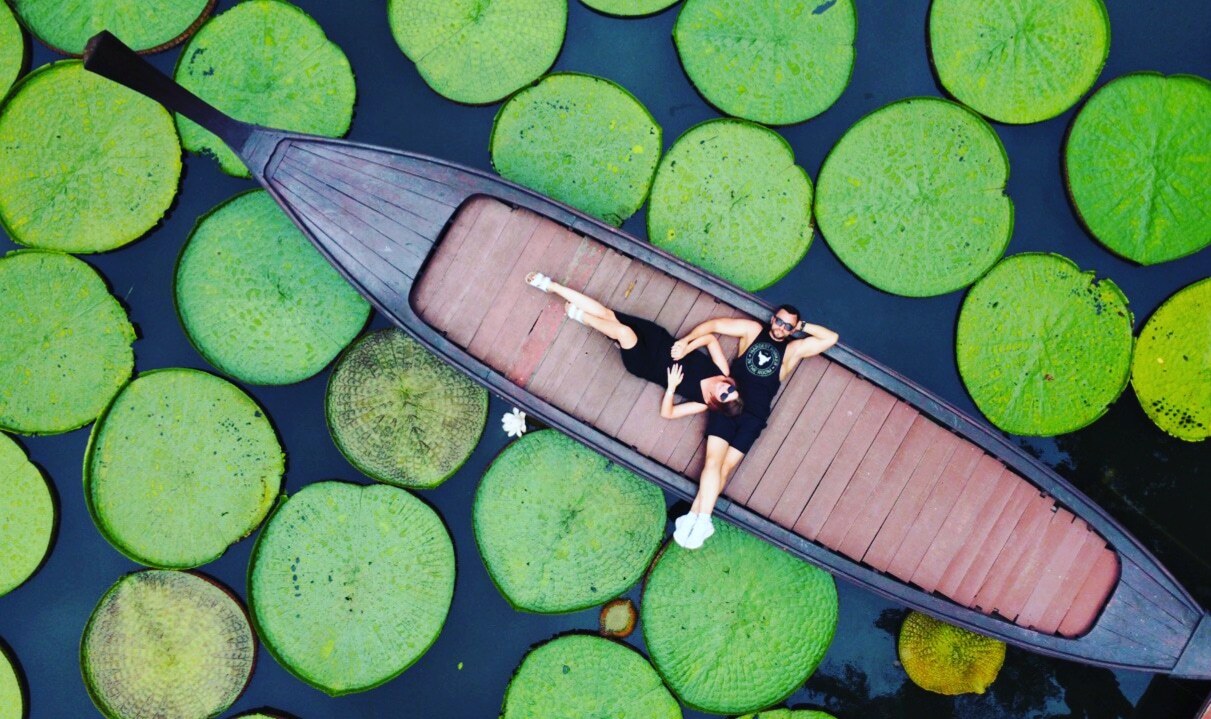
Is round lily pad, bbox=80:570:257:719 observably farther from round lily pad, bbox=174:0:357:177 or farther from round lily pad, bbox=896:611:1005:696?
round lily pad, bbox=896:611:1005:696

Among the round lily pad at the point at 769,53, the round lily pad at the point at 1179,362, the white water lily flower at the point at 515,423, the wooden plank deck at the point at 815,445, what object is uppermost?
the round lily pad at the point at 769,53

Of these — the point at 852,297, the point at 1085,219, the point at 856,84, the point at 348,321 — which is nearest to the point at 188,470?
the point at 348,321

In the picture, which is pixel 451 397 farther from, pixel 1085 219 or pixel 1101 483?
pixel 1101 483

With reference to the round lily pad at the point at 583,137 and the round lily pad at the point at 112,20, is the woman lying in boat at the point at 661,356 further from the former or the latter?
the round lily pad at the point at 112,20

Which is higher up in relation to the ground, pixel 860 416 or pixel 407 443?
pixel 860 416

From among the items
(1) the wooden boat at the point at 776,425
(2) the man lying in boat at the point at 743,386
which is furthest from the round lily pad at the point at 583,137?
(2) the man lying in boat at the point at 743,386

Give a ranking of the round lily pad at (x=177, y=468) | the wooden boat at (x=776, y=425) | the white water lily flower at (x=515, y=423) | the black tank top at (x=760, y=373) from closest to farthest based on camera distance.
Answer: the black tank top at (x=760, y=373), the wooden boat at (x=776, y=425), the round lily pad at (x=177, y=468), the white water lily flower at (x=515, y=423)

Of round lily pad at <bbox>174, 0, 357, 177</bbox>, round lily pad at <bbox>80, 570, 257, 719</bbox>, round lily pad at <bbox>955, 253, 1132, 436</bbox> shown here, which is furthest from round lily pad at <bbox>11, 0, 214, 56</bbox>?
round lily pad at <bbox>955, 253, 1132, 436</bbox>
